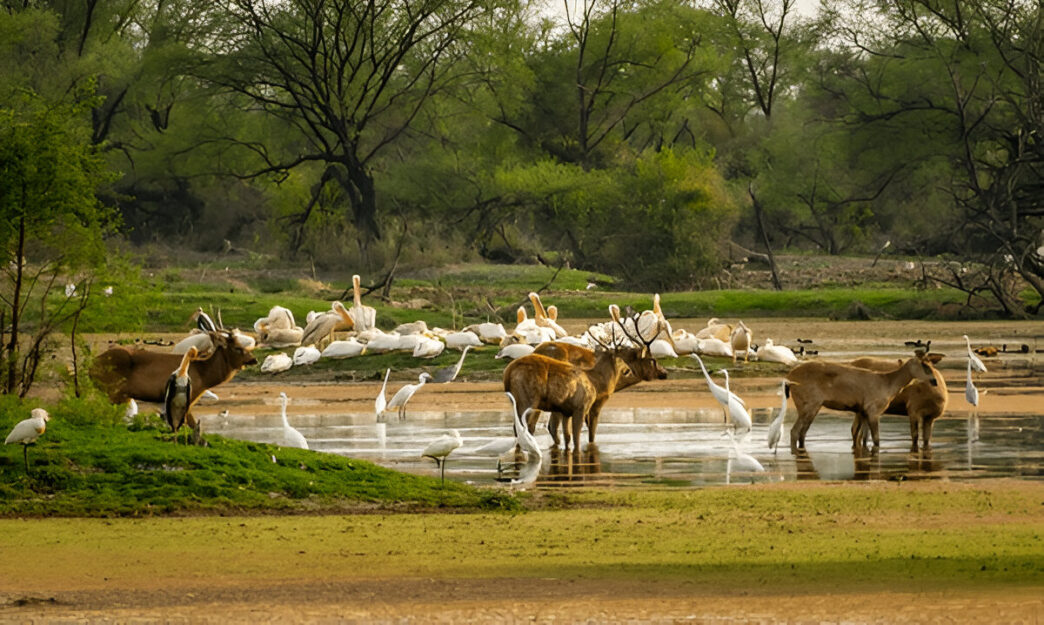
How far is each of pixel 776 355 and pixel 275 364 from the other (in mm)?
9153

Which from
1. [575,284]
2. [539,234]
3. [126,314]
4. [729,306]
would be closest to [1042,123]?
[729,306]

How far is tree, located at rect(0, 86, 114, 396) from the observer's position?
15664 mm

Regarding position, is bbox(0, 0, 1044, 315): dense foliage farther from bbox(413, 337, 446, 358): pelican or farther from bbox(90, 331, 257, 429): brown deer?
bbox(90, 331, 257, 429): brown deer

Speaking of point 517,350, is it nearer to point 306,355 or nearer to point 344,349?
point 344,349

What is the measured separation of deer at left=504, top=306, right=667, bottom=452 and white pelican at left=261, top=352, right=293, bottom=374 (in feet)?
39.5

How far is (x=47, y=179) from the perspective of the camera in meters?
15.8

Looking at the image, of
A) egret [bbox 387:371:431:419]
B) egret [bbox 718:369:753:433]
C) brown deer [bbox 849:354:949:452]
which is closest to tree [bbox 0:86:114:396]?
egret [bbox 387:371:431:419]

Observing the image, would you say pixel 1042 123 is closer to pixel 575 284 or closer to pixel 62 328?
pixel 575 284

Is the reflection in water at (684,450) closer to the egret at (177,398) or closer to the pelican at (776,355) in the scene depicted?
the egret at (177,398)

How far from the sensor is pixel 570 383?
1762 cm

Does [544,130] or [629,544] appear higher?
[544,130]

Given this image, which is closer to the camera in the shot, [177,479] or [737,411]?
[177,479]

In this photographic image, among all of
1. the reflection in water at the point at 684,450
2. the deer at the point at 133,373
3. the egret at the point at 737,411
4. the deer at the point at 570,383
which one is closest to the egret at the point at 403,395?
the reflection in water at the point at 684,450

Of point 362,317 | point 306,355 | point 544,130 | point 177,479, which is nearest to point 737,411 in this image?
point 177,479
